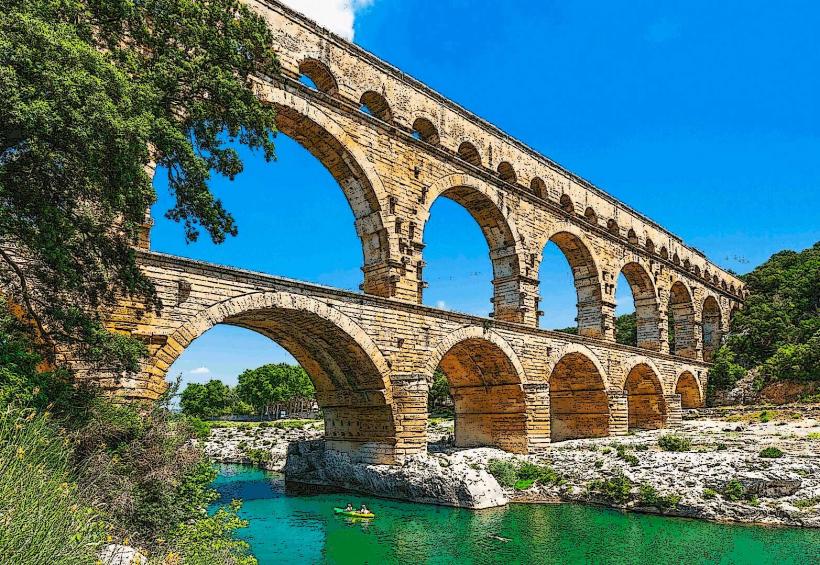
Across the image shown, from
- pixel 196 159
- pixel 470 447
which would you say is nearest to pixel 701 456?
pixel 470 447

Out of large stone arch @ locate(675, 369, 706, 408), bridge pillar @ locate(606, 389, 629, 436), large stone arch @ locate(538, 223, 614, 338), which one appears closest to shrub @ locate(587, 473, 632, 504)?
bridge pillar @ locate(606, 389, 629, 436)

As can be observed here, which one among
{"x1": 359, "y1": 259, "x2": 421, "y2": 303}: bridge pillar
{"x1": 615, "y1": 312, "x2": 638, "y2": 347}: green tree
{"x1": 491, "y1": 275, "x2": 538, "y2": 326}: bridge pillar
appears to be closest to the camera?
{"x1": 359, "y1": 259, "x2": 421, "y2": 303}: bridge pillar

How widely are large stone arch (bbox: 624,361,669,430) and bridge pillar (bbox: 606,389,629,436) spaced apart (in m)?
4.74

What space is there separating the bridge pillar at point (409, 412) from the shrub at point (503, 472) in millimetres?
2710

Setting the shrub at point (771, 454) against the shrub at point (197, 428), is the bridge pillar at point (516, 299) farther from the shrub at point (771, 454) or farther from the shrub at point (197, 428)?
→ the shrub at point (197, 428)

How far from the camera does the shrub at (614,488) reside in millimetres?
16188

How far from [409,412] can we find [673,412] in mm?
20713

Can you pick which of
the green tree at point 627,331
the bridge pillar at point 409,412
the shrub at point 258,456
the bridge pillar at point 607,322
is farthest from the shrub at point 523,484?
the green tree at point 627,331

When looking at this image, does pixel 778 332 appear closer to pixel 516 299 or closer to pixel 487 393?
pixel 516 299

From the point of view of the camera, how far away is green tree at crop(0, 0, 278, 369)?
24.1 feet

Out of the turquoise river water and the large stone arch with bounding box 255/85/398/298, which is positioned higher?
the large stone arch with bounding box 255/85/398/298

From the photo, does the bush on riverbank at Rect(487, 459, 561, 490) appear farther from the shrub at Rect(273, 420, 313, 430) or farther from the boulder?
the shrub at Rect(273, 420, 313, 430)

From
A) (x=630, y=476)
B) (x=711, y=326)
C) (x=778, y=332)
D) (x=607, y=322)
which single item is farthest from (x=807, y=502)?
(x=711, y=326)

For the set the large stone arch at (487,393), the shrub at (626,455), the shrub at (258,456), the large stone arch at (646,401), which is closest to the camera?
the shrub at (626,455)
